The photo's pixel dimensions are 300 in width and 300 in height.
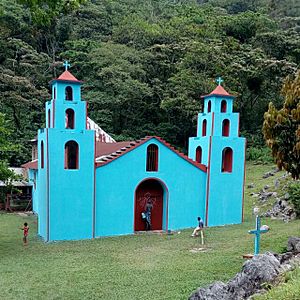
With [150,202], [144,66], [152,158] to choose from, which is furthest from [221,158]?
[144,66]

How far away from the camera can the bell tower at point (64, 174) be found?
16531 millimetres

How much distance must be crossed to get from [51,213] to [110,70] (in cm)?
2047

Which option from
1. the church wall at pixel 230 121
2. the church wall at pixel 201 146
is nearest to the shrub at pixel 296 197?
the church wall at pixel 230 121

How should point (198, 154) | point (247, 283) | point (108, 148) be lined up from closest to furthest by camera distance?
1. point (247, 283)
2. point (198, 154)
3. point (108, 148)

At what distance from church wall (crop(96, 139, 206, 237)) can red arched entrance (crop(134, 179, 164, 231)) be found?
386 millimetres

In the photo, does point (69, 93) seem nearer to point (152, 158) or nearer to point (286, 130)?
point (152, 158)

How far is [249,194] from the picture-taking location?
2512cm

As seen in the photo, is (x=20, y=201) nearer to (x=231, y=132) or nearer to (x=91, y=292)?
(x=231, y=132)

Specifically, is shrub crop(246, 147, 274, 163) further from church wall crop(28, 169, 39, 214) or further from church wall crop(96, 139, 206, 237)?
church wall crop(28, 169, 39, 214)

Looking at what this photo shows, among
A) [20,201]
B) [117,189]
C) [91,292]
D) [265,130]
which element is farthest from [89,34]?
[91,292]

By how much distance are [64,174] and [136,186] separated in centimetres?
322

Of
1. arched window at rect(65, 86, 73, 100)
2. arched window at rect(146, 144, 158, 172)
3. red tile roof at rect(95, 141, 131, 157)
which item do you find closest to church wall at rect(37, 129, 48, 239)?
arched window at rect(65, 86, 73, 100)

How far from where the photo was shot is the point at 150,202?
61.6ft

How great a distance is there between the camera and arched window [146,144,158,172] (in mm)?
18281
